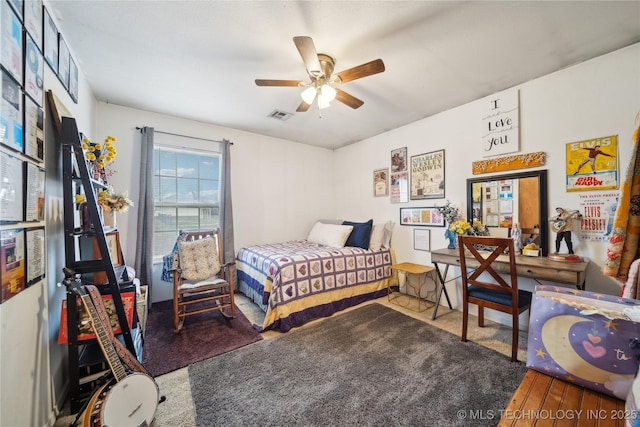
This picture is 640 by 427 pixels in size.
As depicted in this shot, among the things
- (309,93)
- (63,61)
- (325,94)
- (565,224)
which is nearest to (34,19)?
(63,61)

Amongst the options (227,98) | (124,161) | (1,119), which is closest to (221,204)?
(124,161)

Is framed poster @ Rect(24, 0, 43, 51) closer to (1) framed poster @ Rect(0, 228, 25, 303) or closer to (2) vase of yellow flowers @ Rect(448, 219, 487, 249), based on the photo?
(1) framed poster @ Rect(0, 228, 25, 303)

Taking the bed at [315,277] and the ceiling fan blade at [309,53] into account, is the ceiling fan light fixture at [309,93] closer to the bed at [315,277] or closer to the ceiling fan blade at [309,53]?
the ceiling fan blade at [309,53]

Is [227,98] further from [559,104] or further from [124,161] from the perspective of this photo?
[559,104]

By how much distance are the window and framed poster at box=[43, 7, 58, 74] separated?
1.66 meters

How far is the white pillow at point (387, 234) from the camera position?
3.56 m

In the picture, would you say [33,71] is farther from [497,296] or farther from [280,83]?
[497,296]

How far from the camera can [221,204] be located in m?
3.48

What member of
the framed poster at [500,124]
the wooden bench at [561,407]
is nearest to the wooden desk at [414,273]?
the framed poster at [500,124]

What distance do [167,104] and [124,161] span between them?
0.88 metres

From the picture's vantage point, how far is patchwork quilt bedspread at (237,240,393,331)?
2467 mm

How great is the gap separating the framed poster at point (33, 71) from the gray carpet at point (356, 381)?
1962 millimetres

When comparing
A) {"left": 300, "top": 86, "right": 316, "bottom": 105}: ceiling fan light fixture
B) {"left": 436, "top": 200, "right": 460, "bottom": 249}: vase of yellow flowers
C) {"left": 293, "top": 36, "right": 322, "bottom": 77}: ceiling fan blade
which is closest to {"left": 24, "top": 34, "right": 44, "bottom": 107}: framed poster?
{"left": 293, "top": 36, "right": 322, "bottom": 77}: ceiling fan blade

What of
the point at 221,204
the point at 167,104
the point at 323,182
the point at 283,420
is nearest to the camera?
the point at 283,420
